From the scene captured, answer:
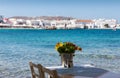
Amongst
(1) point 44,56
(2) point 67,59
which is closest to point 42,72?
(2) point 67,59

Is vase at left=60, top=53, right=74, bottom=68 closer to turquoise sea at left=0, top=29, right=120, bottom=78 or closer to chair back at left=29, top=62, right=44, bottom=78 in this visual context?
chair back at left=29, top=62, right=44, bottom=78

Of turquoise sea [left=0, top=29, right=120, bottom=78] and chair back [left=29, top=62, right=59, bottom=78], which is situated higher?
chair back [left=29, top=62, right=59, bottom=78]

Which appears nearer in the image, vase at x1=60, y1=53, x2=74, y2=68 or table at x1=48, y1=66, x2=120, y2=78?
table at x1=48, y1=66, x2=120, y2=78

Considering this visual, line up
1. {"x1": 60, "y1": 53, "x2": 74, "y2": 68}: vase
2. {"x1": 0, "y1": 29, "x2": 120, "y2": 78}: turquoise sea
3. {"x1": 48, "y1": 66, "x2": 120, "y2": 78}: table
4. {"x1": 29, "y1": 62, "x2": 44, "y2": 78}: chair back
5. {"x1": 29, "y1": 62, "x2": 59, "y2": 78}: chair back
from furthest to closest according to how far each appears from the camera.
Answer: {"x1": 0, "y1": 29, "x2": 120, "y2": 78}: turquoise sea → {"x1": 60, "y1": 53, "x2": 74, "y2": 68}: vase → {"x1": 48, "y1": 66, "x2": 120, "y2": 78}: table → {"x1": 29, "y1": 62, "x2": 44, "y2": 78}: chair back → {"x1": 29, "y1": 62, "x2": 59, "y2": 78}: chair back

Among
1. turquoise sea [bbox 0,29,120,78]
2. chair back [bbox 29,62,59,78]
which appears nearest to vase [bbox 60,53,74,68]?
chair back [bbox 29,62,59,78]

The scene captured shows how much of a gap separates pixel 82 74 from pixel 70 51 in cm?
59

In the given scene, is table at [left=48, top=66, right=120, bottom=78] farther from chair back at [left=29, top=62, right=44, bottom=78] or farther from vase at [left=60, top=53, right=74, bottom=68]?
chair back at [left=29, top=62, right=44, bottom=78]

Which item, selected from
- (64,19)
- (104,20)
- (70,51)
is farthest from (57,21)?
(70,51)

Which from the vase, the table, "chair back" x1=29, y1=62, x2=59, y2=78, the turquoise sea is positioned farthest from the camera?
the turquoise sea

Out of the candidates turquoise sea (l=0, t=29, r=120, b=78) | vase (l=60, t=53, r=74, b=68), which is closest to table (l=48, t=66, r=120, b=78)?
vase (l=60, t=53, r=74, b=68)

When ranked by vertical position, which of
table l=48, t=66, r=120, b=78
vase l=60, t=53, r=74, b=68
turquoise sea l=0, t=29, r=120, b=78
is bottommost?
turquoise sea l=0, t=29, r=120, b=78

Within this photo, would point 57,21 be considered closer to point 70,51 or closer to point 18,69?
point 18,69

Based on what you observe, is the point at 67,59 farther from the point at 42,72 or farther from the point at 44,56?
the point at 44,56

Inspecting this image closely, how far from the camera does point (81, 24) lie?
111m
